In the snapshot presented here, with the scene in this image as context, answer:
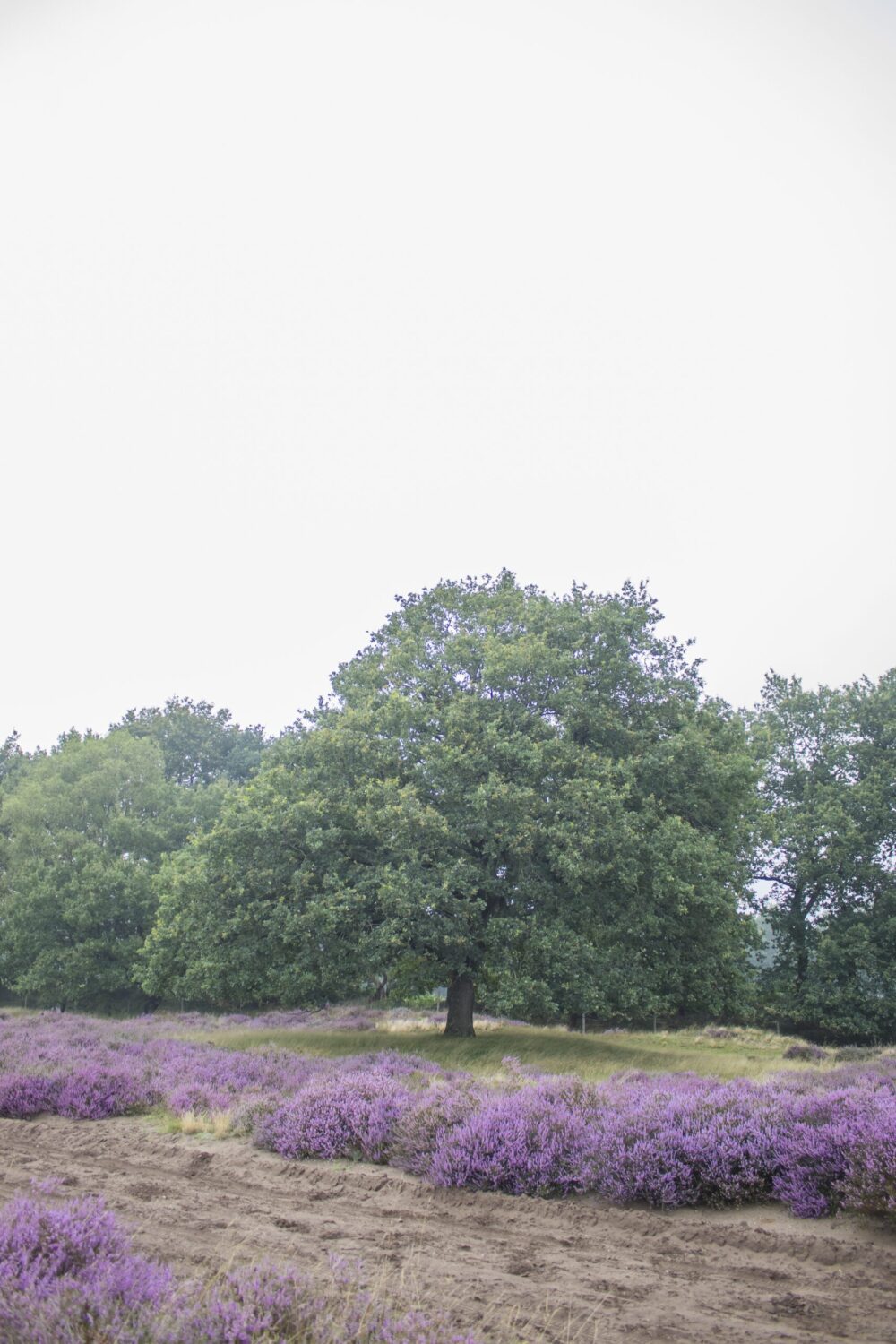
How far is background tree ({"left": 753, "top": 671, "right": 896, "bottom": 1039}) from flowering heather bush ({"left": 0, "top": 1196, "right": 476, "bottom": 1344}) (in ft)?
101

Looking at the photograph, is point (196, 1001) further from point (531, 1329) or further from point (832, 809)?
point (531, 1329)

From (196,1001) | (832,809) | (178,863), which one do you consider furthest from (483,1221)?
(196,1001)

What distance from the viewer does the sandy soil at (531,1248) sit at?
5.27 meters

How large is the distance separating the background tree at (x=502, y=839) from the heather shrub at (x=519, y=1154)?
1115 centimetres

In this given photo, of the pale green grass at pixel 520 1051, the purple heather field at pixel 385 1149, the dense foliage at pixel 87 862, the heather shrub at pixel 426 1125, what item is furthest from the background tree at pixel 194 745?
the heather shrub at pixel 426 1125

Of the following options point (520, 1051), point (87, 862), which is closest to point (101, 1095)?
point (520, 1051)

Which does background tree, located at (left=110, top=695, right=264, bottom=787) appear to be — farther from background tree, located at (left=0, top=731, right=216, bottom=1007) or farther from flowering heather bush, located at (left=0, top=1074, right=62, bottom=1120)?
flowering heather bush, located at (left=0, top=1074, right=62, bottom=1120)

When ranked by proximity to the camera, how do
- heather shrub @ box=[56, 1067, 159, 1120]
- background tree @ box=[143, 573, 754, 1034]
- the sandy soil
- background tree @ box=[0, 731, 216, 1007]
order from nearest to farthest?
the sandy soil → heather shrub @ box=[56, 1067, 159, 1120] → background tree @ box=[143, 573, 754, 1034] → background tree @ box=[0, 731, 216, 1007]

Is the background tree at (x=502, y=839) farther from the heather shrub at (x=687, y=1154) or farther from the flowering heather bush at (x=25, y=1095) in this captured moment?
the heather shrub at (x=687, y=1154)

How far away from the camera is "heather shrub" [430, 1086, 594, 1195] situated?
26.6 ft

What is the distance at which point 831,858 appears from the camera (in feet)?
118

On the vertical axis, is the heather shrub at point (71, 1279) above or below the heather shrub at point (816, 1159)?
below

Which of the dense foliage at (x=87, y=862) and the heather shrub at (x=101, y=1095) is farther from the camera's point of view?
the dense foliage at (x=87, y=862)

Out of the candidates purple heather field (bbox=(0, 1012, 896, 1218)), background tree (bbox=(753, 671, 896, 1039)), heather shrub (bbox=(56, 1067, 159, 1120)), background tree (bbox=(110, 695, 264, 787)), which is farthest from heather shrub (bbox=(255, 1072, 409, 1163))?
background tree (bbox=(110, 695, 264, 787))
